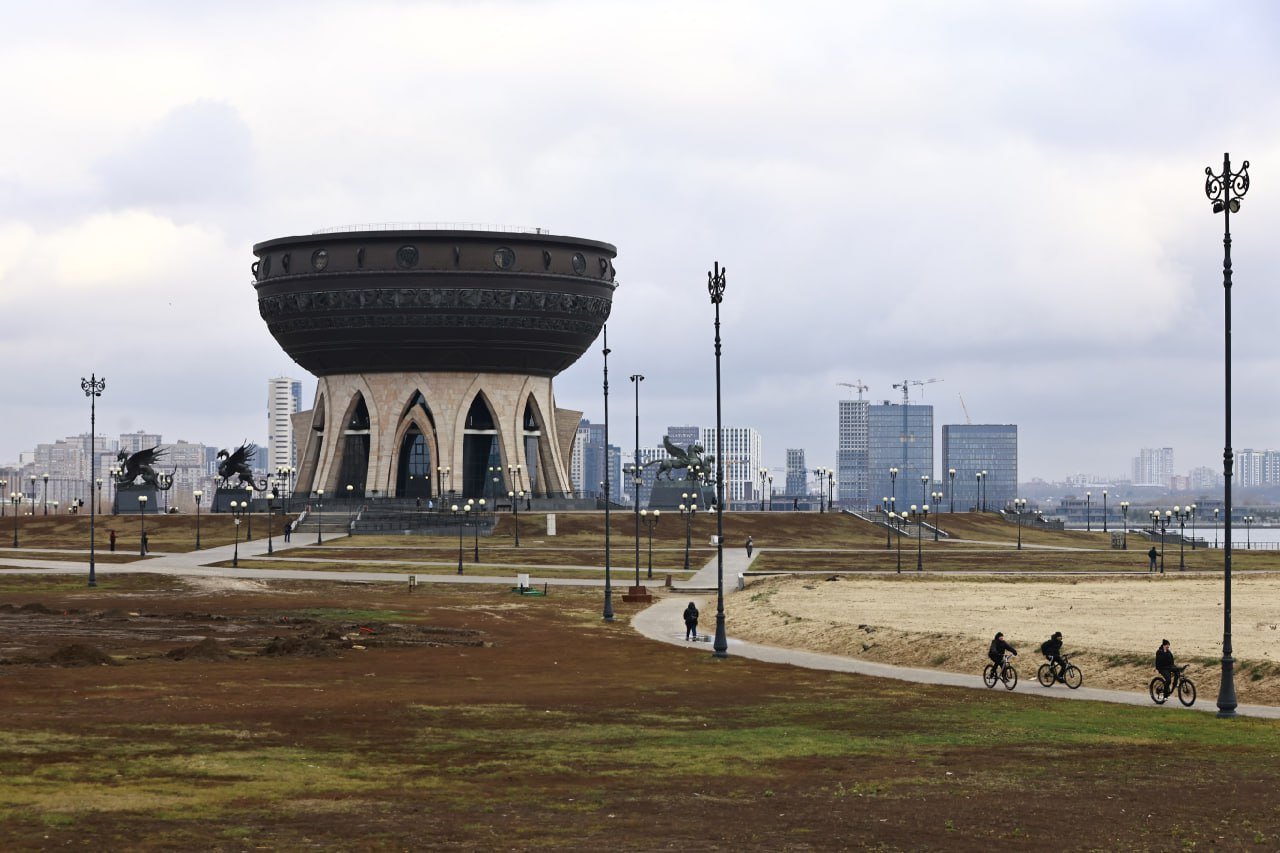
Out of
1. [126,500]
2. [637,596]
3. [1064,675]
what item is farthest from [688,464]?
[1064,675]

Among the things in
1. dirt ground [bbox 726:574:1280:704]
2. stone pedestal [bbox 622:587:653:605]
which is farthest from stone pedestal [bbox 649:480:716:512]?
stone pedestal [bbox 622:587:653:605]

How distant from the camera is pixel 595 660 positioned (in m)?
52.1

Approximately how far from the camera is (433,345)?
16275 centimetres

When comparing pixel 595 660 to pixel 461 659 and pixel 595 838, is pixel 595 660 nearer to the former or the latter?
pixel 461 659

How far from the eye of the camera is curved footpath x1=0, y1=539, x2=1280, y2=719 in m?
43.4

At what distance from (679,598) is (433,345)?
8571 cm

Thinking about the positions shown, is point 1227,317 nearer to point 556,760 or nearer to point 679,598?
point 556,760

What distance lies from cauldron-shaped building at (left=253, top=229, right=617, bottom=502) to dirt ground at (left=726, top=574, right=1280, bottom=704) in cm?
7541

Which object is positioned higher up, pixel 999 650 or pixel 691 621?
pixel 999 650

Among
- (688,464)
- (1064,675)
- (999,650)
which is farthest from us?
(688,464)

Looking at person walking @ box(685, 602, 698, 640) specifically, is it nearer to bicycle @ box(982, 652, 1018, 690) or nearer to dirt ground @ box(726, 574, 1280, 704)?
dirt ground @ box(726, 574, 1280, 704)

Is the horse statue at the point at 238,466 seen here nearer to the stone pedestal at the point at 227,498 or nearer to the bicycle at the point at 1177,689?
the stone pedestal at the point at 227,498

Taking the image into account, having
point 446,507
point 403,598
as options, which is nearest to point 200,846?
point 403,598

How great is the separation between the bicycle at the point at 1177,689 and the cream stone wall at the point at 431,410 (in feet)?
424
